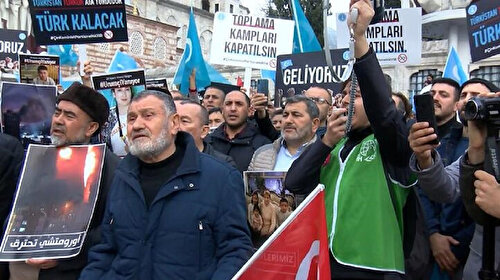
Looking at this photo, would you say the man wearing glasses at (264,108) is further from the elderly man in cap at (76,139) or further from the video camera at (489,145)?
the video camera at (489,145)

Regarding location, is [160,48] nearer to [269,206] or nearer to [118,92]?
[118,92]

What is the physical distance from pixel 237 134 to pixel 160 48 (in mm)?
38352

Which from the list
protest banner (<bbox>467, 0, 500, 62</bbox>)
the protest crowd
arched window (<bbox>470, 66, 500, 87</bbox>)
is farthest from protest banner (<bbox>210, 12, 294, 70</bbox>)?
arched window (<bbox>470, 66, 500, 87</bbox>)

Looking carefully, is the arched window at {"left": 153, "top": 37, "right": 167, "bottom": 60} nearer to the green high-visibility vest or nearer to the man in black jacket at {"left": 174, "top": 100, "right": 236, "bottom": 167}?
the man in black jacket at {"left": 174, "top": 100, "right": 236, "bottom": 167}

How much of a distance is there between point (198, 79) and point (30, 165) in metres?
6.31

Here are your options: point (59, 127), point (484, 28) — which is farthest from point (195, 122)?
point (484, 28)

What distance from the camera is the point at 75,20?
22.2ft

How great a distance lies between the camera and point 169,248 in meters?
3.13

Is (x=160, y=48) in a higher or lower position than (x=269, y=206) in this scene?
higher

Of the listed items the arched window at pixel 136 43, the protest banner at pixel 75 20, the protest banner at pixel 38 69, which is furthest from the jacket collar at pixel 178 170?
the arched window at pixel 136 43

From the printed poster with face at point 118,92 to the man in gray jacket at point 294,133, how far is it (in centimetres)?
158

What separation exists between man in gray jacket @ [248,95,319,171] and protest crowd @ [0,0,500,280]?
618mm

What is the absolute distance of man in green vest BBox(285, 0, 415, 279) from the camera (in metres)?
3.24

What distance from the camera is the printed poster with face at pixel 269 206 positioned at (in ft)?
13.8
